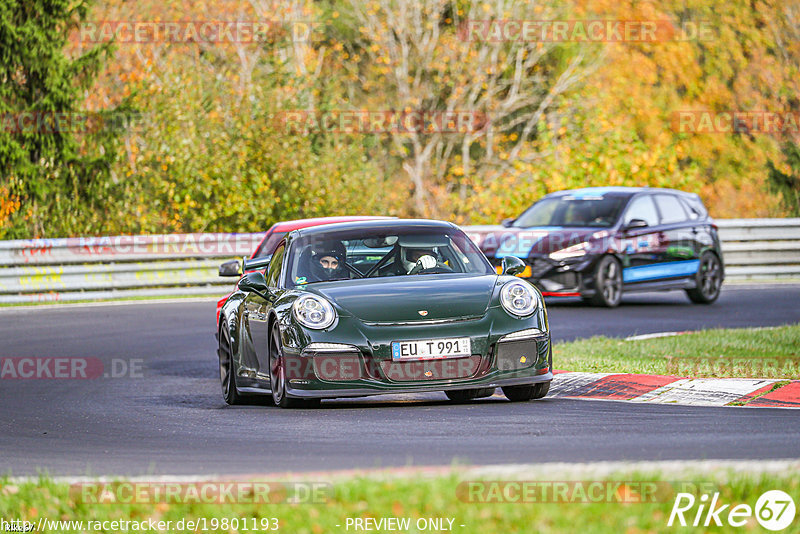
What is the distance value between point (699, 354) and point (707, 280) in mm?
8774

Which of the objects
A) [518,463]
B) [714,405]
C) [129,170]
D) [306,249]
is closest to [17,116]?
[129,170]

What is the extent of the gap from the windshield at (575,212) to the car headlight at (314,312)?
12069 mm

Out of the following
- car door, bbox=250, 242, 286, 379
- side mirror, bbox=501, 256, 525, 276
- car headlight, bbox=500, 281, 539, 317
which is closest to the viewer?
car headlight, bbox=500, 281, 539, 317

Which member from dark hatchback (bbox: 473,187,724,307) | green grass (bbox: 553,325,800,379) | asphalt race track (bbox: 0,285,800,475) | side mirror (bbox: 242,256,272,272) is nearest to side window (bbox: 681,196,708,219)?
dark hatchback (bbox: 473,187,724,307)

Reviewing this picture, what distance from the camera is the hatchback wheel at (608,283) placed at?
21.0m

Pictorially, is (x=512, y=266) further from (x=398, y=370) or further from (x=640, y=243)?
(x=640, y=243)

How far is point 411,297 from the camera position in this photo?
1011cm

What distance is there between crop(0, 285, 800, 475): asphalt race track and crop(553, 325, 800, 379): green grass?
1.85 m

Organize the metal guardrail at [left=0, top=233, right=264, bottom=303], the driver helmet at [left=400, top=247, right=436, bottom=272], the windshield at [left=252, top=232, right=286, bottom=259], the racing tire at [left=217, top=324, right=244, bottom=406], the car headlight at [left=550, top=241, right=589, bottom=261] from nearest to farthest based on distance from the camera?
1. the driver helmet at [left=400, top=247, right=436, bottom=272]
2. the racing tire at [left=217, top=324, right=244, bottom=406]
3. the windshield at [left=252, top=232, right=286, bottom=259]
4. the car headlight at [left=550, top=241, right=589, bottom=261]
5. the metal guardrail at [left=0, top=233, right=264, bottom=303]

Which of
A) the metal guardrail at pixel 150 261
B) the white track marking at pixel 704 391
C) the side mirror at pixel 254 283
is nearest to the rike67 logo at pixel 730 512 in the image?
the white track marking at pixel 704 391

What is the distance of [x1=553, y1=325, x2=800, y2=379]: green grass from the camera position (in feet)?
39.7

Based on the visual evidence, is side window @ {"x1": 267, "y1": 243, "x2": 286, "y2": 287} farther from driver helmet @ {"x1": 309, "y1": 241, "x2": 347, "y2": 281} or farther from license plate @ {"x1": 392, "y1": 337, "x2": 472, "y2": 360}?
license plate @ {"x1": 392, "y1": 337, "x2": 472, "y2": 360}

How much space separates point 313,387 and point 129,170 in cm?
2132

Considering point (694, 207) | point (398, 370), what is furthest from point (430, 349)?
point (694, 207)
